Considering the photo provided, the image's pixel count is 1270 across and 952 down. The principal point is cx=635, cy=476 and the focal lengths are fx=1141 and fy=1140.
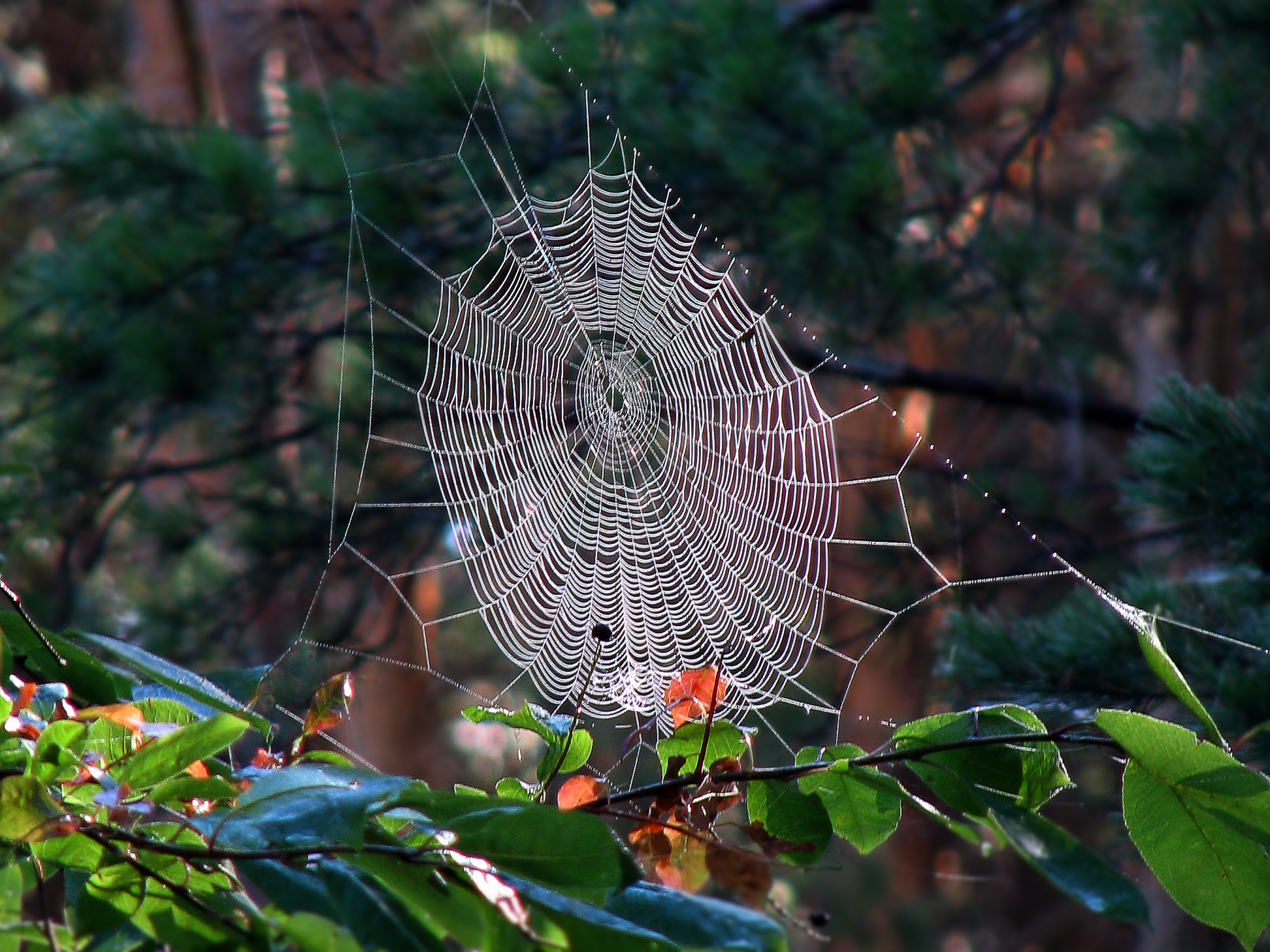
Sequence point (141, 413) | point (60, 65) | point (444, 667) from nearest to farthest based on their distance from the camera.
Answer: point (141, 413) < point (444, 667) < point (60, 65)

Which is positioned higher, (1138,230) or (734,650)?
(1138,230)

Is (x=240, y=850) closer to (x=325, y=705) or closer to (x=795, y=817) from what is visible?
(x=325, y=705)

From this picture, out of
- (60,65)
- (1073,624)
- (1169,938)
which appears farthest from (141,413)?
(60,65)

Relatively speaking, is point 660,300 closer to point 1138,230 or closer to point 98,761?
point 1138,230

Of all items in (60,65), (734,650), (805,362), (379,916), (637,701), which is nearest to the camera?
(379,916)

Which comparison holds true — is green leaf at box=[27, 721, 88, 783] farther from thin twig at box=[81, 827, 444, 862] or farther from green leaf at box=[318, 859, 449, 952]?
green leaf at box=[318, 859, 449, 952]

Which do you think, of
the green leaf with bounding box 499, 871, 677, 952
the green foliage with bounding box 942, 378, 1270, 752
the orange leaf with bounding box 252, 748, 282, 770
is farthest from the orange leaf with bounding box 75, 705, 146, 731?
the green foliage with bounding box 942, 378, 1270, 752

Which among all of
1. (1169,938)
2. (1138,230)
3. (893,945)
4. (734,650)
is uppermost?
(1138,230)
